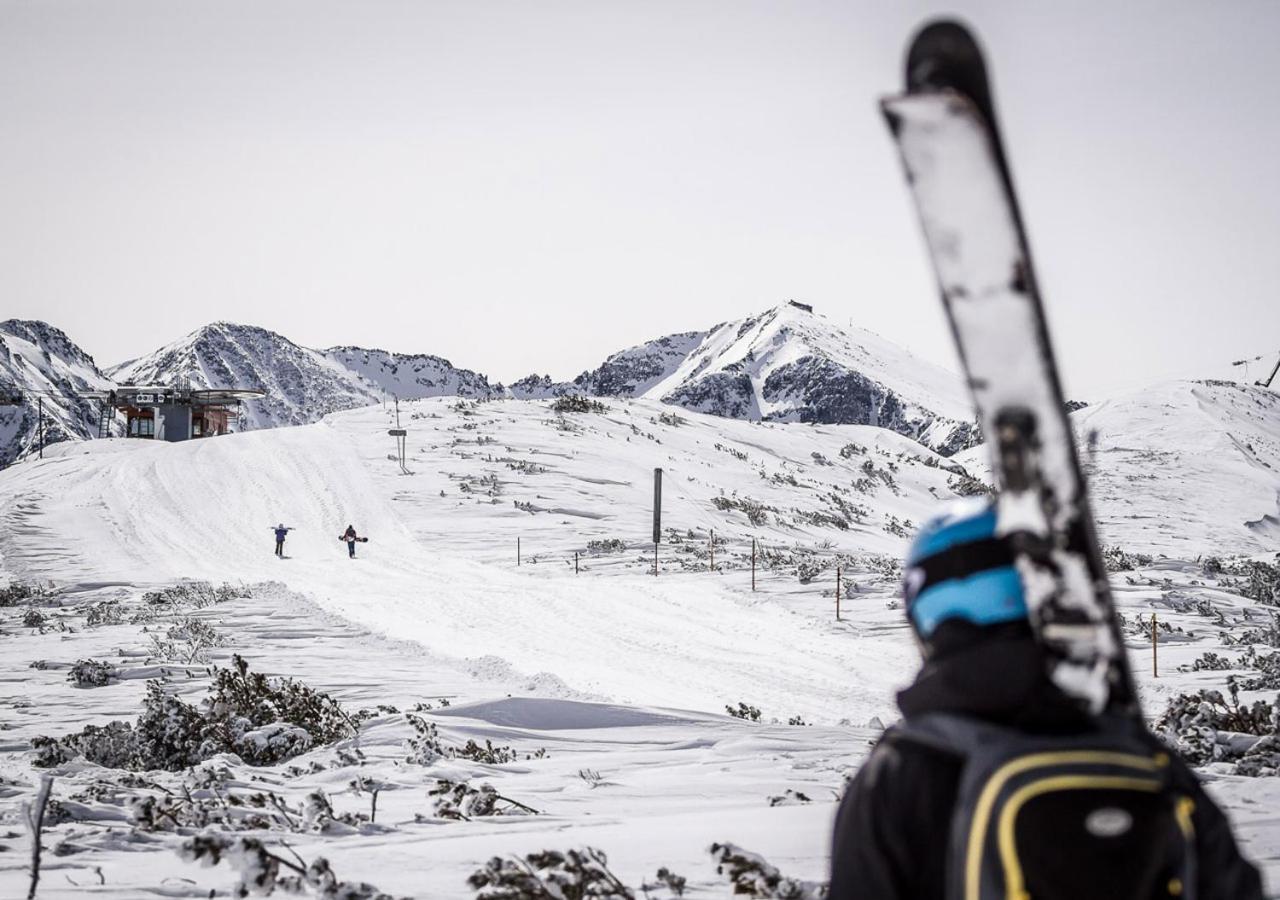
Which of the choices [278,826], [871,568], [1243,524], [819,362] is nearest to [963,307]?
[278,826]

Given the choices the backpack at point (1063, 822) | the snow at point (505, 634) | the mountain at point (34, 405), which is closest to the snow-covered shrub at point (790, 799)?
the snow at point (505, 634)

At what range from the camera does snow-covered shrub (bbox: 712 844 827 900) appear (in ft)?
11.3

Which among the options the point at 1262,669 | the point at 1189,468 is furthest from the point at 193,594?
the point at 1189,468

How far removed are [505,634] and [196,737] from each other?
7.89 m

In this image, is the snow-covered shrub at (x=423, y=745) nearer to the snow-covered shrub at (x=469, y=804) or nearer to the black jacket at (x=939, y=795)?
the snow-covered shrub at (x=469, y=804)

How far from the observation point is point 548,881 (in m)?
3.45

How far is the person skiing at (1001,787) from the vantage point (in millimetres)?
1442

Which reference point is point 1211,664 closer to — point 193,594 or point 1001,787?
point 1001,787

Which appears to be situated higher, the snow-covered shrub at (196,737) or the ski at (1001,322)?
the ski at (1001,322)

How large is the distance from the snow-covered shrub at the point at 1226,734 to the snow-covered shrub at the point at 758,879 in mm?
4108

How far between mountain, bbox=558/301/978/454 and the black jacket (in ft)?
373

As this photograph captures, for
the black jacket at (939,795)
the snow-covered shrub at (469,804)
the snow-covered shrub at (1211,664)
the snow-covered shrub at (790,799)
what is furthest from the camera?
the snow-covered shrub at (1211,664)

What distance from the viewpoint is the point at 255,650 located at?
11906mm

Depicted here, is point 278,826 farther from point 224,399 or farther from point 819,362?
point 819,362
